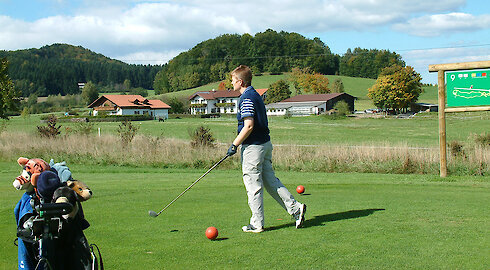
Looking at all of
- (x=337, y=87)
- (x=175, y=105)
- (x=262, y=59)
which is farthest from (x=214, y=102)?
(x=337, y=87)

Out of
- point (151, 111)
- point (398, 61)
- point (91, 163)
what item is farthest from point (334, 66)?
point (91, 163)

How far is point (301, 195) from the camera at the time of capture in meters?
11.4

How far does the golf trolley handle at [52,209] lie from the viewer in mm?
4270

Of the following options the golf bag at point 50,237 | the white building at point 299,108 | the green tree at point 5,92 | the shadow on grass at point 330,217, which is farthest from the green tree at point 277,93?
the golf bag at point 50,237

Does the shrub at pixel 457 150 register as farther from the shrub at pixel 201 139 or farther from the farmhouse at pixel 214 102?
the farmhouse at pixel 214 102

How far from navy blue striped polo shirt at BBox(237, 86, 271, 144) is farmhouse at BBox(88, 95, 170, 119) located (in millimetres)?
112758

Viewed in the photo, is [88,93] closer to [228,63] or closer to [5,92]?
[228,63]

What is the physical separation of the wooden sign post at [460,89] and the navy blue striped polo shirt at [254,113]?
9.97 metres

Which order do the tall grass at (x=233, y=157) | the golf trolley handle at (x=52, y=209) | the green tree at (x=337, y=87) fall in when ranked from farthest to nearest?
the green tree at (x=337, y=87)
the tall grass at (x=233, y=157)
the golf trolley handle at (x=52, y=209)

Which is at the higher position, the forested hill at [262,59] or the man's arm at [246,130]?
the forested hill at [262,59]

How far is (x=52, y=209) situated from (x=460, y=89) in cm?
1422

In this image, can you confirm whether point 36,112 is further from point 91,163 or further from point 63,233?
point 63,233

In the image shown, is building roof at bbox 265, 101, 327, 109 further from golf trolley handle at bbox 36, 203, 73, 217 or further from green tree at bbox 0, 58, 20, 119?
golf trolley handle at bbox 36, 203, 73, 217

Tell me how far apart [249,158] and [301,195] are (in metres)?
4.29
